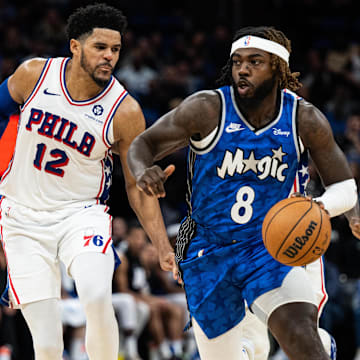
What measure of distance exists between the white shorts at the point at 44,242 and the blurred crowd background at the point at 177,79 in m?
2.83

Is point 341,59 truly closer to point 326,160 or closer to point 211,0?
point 211,0

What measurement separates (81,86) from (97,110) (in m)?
0.21

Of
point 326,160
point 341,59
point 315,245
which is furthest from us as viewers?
point 341,59

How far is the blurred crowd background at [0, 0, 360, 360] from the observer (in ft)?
31.0

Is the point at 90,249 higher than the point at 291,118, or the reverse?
the point at 291,118

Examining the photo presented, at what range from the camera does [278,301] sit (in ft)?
13.7

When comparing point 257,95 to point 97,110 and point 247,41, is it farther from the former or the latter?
point 97,110

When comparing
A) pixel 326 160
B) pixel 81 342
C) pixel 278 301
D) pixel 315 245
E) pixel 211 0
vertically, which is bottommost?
pixel 81 342

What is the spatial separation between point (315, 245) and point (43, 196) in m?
1.96

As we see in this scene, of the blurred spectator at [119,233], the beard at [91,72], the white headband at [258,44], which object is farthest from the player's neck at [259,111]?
the blurred spectator at [119,233]

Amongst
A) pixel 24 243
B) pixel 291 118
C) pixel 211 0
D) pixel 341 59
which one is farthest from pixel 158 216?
pixel 211 0

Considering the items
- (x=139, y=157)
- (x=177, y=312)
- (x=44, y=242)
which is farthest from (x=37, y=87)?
(x=177, y=312)

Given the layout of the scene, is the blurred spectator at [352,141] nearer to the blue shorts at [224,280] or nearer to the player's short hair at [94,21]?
the player's short hair at [94,21]

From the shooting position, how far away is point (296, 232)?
158 inches
